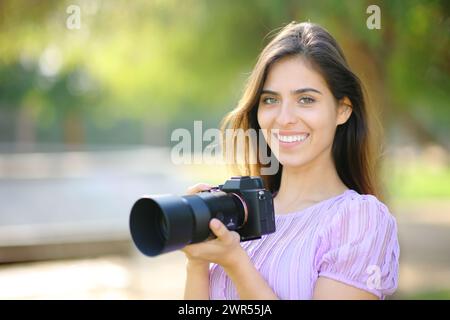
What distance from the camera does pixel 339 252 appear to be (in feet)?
4.77

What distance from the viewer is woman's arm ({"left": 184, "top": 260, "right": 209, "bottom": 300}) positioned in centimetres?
160

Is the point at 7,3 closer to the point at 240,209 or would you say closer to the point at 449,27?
the point at 449,27

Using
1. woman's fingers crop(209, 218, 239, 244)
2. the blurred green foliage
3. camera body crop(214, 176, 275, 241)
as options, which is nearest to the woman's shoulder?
camera body crop(214, 176, 275, 241)

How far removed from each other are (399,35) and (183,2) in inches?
59.6

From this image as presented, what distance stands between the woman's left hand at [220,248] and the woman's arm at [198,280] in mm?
162

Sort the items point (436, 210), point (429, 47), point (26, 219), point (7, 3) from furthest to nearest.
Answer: point (436, 210) → point (26, 219) → point (7, 3) → point (429, 47)

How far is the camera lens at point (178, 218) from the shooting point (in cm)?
132

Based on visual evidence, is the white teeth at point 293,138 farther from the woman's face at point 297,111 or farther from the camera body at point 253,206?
the camera body at point 253,206

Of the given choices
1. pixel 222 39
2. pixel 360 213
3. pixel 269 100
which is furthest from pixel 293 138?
pixel 222 39

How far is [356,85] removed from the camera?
5.39 feet

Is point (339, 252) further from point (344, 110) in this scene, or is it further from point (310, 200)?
point (344, 110)

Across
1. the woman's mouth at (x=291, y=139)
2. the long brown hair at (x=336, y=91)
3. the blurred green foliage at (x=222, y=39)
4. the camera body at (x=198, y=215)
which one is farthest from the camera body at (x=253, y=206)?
the blurred green foliage at (x=222, y=39)

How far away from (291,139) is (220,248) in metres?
0.35
